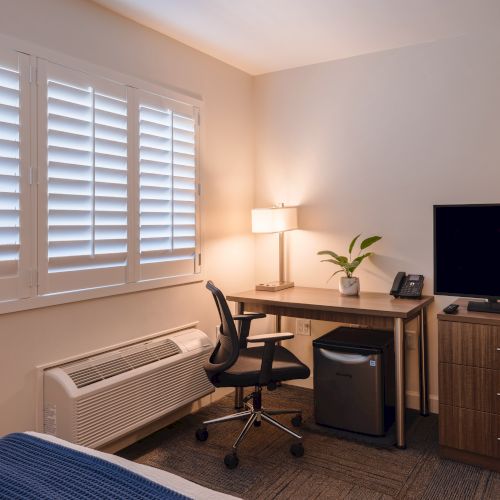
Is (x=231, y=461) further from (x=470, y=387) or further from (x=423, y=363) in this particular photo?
(x=423, y=363)

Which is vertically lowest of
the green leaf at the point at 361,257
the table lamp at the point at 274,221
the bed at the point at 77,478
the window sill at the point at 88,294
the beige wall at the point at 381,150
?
the bed at the point at 77,478

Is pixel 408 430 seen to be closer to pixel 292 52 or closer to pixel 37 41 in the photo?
pixel 292 52

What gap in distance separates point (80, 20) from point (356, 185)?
2060 millimetres

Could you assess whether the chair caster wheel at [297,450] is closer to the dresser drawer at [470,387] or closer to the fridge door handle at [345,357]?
the fridge door handle at [345,357]

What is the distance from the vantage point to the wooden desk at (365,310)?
9.18 ft

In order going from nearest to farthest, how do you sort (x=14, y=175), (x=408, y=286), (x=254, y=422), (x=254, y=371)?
1. (x=14, y=175)
2. (x=254, y=371)
3. (x=254, y=422)
4. (x=408, y=286)

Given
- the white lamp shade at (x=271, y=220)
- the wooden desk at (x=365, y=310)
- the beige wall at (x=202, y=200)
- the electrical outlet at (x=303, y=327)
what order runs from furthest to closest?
the electrical outlet at (x=303, y=327), the white lamp shade at (x=271, y=220), the wooden desk at (x=365, y=310), the beige wall at (x=202, y=200)

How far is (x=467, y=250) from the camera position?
281cm

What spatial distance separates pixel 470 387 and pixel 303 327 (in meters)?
1.43

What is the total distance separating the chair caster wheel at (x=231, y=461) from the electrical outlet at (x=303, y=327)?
1387 millimetres

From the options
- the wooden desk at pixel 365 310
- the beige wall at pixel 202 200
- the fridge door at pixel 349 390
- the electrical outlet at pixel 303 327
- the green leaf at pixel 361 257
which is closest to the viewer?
the beige wall at pixel 202 200

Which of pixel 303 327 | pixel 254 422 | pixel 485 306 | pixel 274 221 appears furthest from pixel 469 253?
pixel 254 422

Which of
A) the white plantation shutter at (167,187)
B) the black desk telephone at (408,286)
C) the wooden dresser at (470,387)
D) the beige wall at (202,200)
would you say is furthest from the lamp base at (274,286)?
the wooden dresser at (470,387)

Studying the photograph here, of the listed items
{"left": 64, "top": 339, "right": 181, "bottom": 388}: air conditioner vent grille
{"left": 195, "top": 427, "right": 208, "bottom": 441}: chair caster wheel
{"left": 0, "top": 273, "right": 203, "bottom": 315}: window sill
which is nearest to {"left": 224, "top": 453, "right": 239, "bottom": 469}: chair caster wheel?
{"left": 195, "top": 427, "right": 208, "bottom": 441}: chair caster wheel
